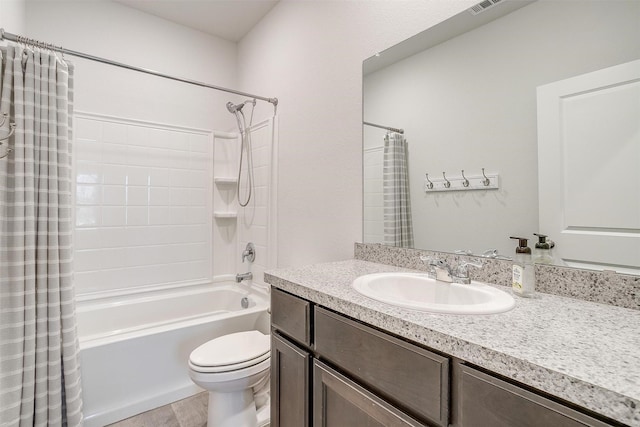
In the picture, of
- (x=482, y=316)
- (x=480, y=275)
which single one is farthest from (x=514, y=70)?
(x=482, y=316)

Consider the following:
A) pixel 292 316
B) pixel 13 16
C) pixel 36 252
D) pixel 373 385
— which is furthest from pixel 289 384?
pixel 13 16

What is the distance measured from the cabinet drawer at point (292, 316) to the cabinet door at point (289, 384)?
0.15ft

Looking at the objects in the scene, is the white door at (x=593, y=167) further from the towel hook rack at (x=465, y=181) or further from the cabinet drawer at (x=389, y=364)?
the cabinet drawer at (x=389, y=364)

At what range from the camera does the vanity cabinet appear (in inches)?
21.2

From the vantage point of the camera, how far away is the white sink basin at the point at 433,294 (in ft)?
2.51

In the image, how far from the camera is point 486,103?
113cm

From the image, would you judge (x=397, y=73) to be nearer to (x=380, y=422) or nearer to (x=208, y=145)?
(x=380, y=422)

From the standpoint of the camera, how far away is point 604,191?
0.86 meters

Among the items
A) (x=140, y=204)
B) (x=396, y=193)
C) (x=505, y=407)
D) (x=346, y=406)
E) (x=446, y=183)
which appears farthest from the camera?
(x=140, y=204)

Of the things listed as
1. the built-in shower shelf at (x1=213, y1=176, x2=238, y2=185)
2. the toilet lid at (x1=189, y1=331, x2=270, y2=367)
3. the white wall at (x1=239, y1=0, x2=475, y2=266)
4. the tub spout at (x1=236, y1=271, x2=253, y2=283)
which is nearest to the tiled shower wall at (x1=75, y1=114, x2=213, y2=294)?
the built-in shower shelf at (x1=213, y1=176, x2=238, y2=185)

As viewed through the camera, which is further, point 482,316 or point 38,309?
point 38,309

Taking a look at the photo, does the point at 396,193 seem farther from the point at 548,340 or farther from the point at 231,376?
the point at 231,376

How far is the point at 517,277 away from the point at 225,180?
2370mm

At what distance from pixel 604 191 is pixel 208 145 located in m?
2.65
